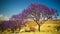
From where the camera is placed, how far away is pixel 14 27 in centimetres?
376

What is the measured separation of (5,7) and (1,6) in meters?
0.08

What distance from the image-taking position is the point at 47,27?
374 cm

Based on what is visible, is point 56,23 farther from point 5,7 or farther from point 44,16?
point 5,7

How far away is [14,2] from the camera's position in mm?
3809

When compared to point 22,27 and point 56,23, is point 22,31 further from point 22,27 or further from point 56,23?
point 56,23

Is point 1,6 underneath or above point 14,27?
above

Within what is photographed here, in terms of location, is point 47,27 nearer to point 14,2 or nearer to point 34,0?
point 34,0

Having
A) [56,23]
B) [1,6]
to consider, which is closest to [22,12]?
[1,6]

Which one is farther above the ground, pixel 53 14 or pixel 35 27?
pixel 53 14

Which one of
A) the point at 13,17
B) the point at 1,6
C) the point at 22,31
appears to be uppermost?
the point at 1,6

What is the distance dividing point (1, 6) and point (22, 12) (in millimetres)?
442

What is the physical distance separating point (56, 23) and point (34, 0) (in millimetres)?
641

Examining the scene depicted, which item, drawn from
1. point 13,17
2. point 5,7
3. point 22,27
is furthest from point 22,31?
point 5,7

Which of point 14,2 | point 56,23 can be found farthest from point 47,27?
point 14,2
